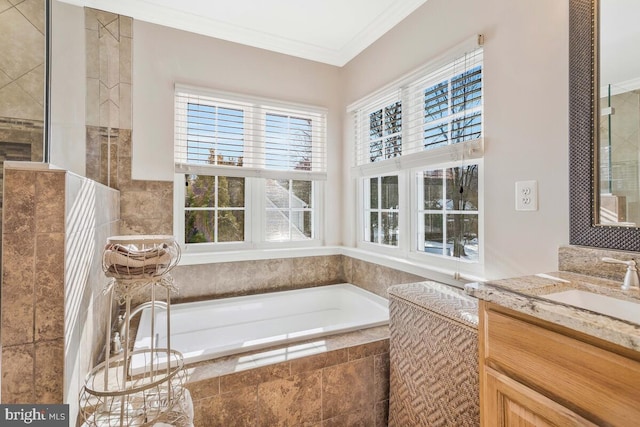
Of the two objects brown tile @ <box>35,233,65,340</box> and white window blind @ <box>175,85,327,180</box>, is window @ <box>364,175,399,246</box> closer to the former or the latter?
white window blind @ <box>175,85,327,180</box>

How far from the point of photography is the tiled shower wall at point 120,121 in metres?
2.25

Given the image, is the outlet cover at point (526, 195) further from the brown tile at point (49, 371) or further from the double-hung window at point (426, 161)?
the brown tile at point (49, 371)

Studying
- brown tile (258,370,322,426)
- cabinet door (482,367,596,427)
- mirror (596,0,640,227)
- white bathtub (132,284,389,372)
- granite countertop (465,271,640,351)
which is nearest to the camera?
granite countertop (465,271,640,351)

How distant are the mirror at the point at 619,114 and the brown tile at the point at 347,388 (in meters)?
1.30

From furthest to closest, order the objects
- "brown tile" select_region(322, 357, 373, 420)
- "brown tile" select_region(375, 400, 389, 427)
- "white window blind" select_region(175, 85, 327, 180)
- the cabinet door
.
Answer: "white window blind" select_region(175, 85, 327, 180)
"brown tile" select_region(375, 400, 389, 427)
"brown tile" select_region(322, 357, 373, 420)
the cabinet door

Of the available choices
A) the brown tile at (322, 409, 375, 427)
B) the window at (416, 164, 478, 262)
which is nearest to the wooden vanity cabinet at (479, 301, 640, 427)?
the brown tile at (322, 409, 375, 427)

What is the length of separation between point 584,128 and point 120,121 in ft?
9.14

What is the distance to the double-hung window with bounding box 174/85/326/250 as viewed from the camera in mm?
2545

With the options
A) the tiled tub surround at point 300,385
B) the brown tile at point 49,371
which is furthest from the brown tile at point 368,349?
the brown tile at point 49,371

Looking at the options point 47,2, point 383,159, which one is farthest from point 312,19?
point 47,2

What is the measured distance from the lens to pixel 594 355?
72cm

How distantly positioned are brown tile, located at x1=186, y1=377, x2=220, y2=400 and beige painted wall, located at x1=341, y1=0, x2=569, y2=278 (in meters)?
1.51

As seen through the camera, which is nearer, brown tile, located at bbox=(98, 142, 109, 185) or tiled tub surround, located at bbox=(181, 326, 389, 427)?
tiled tub surround, located at bbox=(181, 326, 389, 427)

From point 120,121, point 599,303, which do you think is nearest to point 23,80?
point 120,121
